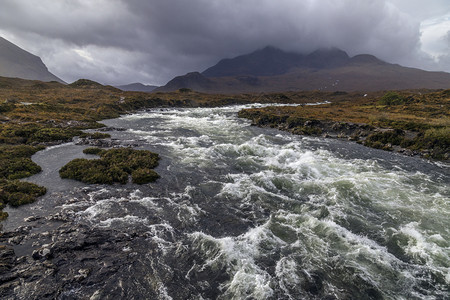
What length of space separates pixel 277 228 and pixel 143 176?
462 inches

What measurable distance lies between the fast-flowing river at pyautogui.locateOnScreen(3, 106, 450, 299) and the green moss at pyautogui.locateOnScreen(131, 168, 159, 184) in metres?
0.79

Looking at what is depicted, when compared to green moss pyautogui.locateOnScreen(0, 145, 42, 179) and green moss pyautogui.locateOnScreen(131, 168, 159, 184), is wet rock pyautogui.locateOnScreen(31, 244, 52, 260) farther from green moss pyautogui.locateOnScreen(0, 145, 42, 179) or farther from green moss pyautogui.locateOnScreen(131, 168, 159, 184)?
green moss pyautogui.locateOnScreen(0, 145, 42, 179)

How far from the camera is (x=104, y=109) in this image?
196 ft

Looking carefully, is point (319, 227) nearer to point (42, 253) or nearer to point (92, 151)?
point (42, 253)

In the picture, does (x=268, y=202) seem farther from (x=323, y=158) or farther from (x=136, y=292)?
(x=323, y=158)

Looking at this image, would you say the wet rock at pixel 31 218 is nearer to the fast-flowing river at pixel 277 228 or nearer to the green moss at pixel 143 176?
the fast-flowing river at pixel 277 228

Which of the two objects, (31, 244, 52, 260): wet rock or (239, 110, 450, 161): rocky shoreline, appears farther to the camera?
(239, 110, 450, 161): rocky shoreline

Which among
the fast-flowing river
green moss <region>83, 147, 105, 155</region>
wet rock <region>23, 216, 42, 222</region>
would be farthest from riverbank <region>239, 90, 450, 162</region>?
wet rock <region>23, 216, 42, 222</region>

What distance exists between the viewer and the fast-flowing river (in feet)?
29.5

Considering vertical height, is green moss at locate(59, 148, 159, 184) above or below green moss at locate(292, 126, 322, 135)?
below

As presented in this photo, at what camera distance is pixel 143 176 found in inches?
720

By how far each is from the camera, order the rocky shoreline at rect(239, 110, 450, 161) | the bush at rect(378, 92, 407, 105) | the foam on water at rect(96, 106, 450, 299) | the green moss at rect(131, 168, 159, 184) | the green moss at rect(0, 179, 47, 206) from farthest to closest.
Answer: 1. the bush at rect(378, 92, 407, 105)
2. the rocky shoreline at rect(239, 110, 450, 161)
3. the green moss at rect(131, 168, 159, 184)
4. the green moss at rect(0, 179, 47, 206)
5. the foam on water at rect(96, 106, 450, 299)

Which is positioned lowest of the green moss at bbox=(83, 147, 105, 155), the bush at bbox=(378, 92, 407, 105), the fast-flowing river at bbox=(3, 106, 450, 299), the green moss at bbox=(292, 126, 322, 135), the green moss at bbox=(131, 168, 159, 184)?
the fast-flowing river at bbox=(3, 106, 450, 299)

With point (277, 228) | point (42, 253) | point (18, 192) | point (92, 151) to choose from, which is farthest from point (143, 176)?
point (277, 228)
